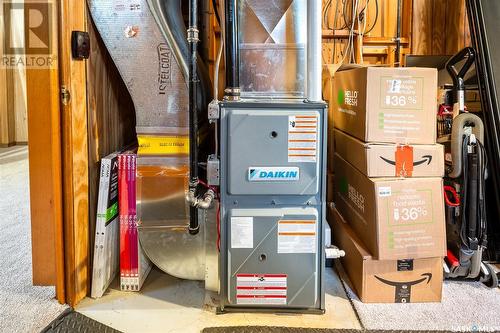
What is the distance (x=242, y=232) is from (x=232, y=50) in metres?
0.89

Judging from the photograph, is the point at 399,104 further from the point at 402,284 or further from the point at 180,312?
the point at 180,312

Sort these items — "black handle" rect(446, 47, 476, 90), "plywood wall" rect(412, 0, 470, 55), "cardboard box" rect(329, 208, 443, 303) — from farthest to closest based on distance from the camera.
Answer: "plywood wall" rect(412, 0, 470, 55)
"black handle" rect(446, 47, 476, 90)
"cardboard box" rect(329, 208, 443, 303)

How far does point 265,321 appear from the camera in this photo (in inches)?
81.5

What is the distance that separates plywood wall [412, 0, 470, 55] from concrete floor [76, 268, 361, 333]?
1884mm

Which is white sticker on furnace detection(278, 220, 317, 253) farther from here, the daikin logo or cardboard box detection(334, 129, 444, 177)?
cardboard box detection(334, 129, 444, 177)

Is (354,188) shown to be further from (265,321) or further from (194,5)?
(194,5)

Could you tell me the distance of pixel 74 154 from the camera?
2.13 metres

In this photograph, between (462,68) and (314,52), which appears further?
(462,68)

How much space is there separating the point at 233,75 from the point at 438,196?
120cm

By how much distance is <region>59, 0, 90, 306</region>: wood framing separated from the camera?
6.74ft

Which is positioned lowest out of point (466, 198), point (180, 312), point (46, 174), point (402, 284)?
point (180, 312)

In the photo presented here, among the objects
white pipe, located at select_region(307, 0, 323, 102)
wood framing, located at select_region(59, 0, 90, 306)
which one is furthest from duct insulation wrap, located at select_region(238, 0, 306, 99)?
wood framing, located at select_region(59, 0, 90, 306)

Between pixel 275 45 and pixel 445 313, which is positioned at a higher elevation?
pixel 275 45

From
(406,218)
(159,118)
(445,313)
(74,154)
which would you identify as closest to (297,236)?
(406,218)
